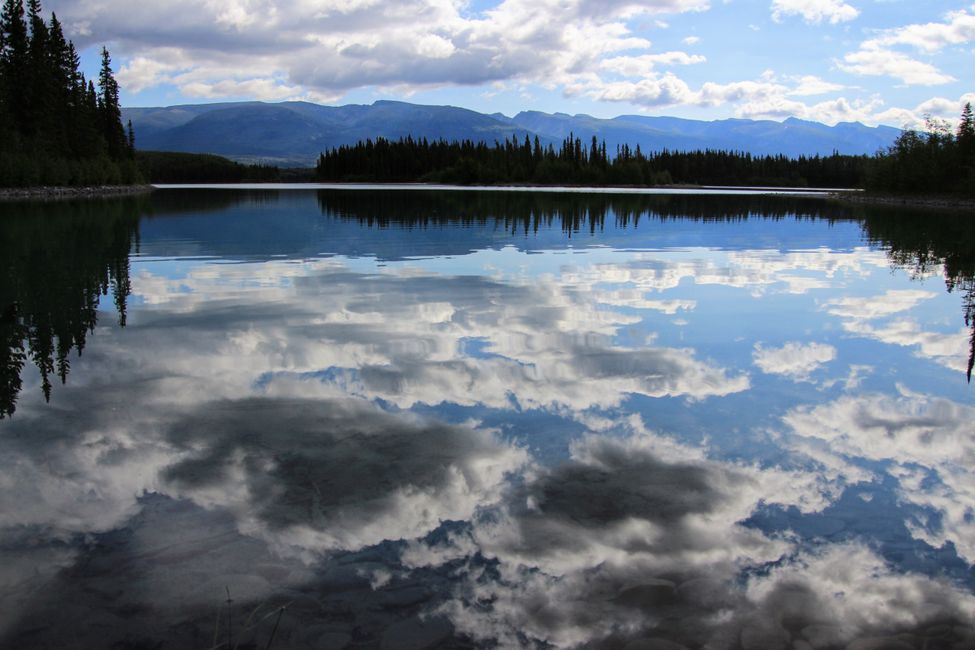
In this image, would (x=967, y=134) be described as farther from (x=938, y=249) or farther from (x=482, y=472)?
(x=482, y=472)

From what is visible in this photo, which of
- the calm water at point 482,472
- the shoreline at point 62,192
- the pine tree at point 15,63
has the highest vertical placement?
the pine tree at point 15,63

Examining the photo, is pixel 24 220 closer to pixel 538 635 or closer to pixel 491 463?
pixel 491 463

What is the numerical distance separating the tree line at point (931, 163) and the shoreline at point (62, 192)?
105283mm

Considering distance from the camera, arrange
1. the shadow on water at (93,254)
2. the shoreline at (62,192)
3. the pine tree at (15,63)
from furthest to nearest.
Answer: the pine tree at (15,63) < the shoreline at (62,192) < the shadow on water at (93,254)

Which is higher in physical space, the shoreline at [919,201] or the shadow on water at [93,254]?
the shoreline at [919,201]

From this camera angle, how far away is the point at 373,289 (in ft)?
66.4

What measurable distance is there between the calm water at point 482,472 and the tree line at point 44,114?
7619 cm

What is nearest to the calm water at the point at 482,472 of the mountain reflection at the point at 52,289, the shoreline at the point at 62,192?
the mountain reflection at the point at 52,289

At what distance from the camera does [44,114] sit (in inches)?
3669

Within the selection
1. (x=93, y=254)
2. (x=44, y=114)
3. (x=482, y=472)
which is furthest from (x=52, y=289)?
(x=44, y=114)

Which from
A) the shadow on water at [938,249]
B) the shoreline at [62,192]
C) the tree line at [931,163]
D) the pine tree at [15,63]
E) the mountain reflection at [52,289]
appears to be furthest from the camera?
the tree line at [931,163]

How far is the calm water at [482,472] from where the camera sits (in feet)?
18.0

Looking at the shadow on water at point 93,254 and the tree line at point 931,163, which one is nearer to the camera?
the shadow on water at point 93,254

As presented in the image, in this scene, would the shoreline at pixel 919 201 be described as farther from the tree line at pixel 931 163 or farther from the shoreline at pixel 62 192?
the shoreline at pixel 62 192
